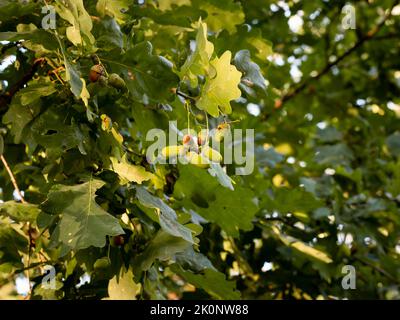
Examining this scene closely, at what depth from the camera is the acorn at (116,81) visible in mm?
1353

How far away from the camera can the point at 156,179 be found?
1577mm

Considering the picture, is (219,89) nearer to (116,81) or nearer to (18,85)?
(116,81)

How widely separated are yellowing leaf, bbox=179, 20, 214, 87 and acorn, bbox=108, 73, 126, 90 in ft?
0.41

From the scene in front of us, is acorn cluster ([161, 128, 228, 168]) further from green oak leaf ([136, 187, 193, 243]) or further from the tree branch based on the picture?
the tree branch

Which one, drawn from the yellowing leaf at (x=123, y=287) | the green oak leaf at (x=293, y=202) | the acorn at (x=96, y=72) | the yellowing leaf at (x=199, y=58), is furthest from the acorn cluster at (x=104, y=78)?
the green oak leaf at (x=293, y=202)

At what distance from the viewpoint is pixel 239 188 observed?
5.55 feet

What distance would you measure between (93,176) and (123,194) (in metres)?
0.09

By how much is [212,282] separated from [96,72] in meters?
0.64

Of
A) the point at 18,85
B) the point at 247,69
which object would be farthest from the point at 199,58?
the point at 18,85

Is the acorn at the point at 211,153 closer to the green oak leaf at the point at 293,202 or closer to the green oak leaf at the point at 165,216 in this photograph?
the green oak leaf at the point at 165,216

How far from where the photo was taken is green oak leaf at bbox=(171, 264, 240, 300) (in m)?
1.62

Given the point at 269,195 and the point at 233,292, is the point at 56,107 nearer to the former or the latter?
the point at 233,292

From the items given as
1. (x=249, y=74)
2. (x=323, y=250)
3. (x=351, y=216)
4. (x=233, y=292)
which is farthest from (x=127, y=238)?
(x=351, y=216)
